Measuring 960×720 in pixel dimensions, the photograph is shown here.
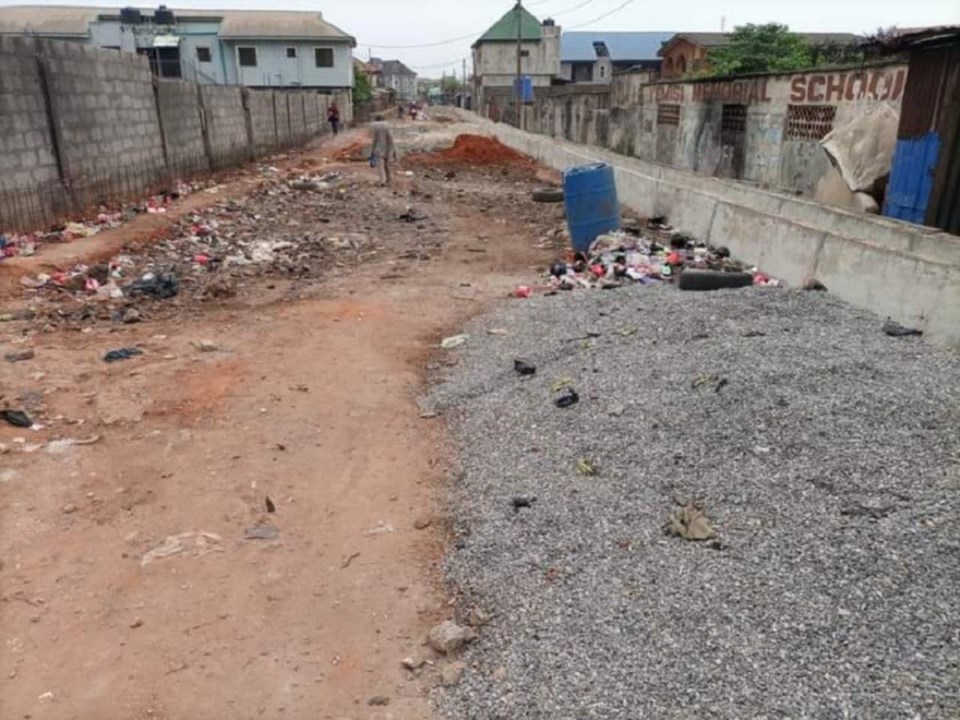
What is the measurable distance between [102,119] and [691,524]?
37.7ft

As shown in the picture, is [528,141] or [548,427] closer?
[548,427]

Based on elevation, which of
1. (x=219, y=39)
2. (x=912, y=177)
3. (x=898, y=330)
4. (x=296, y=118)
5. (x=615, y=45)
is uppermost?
(x=615, y=45)

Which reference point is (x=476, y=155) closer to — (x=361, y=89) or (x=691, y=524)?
(x=691, y=524)

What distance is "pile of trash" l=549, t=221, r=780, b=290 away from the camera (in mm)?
7844

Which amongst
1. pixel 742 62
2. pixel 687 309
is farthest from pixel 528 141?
pixel 687 309

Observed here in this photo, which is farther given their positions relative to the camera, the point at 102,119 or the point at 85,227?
the point at 102,119

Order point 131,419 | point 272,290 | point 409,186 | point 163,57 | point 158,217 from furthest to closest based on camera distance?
point 163,57
point 409,186
point 158,217
point 272,290
point 131,419

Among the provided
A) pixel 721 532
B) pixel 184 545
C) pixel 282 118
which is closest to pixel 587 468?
pixel 721 532

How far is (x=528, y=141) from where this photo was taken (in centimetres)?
2536

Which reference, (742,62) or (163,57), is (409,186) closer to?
(742,62)

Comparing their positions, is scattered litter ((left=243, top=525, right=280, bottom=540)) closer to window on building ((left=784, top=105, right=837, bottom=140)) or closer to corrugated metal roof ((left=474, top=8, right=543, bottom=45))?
window on building ((left=784, top=105, right=837, bottom=140))

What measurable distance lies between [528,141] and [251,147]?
31.4ft

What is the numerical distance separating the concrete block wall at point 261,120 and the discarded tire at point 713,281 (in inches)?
688

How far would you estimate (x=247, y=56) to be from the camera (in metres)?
39.4
